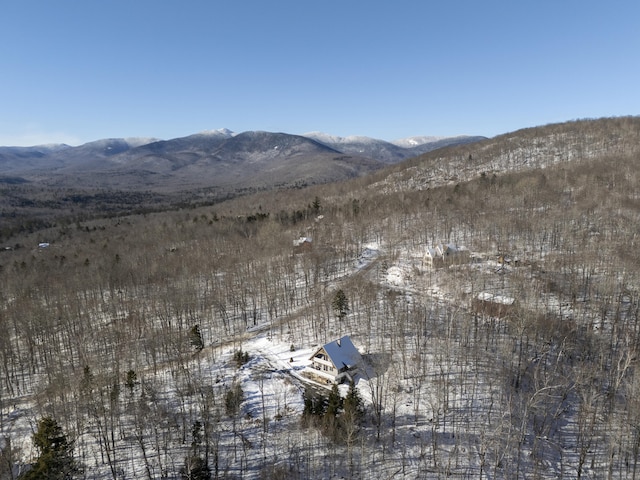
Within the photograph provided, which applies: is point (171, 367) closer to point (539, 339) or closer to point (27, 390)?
point (27, 390)

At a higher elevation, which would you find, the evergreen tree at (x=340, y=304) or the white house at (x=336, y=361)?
the evergreen tree at (x=340, y=304)

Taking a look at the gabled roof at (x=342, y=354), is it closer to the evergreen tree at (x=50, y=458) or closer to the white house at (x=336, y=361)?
the white house at (x=336, y=361)

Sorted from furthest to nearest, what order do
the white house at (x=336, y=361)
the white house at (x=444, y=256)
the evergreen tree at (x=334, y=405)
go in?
the white house at (x=444, y=256)
the white house at (x=336, y=361)
the evergreen tree at (x=334, y=405)

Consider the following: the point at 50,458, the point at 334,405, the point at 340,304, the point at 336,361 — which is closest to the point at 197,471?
the point at 50,458

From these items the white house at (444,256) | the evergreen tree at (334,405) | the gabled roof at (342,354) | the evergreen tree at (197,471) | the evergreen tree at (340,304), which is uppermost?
the white house at (444,256)

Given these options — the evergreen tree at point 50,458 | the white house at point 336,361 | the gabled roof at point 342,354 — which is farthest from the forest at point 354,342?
the gabled roof at point 342,354

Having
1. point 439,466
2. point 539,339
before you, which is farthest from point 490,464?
point 539,339
